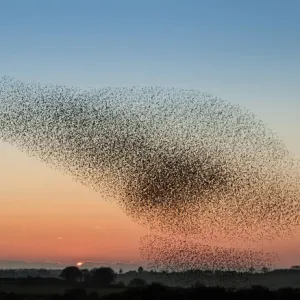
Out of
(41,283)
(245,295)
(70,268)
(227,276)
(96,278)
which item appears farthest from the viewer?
(70,268)

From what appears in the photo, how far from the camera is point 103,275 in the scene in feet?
602

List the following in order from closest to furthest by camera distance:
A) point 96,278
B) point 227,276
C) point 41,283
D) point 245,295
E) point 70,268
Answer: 1. point 245,295
2. point 227,276
3. point 41,283
4. point 96,278
5. point 70,268

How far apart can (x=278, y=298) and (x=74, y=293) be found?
2727cm

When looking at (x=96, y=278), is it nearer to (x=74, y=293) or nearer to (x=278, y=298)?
(x=74, y=293)

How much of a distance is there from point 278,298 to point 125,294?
18431 mm

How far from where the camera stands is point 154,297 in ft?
257

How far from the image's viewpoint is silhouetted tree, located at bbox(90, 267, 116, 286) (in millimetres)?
175962

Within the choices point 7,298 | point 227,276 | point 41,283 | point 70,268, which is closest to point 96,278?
point 70,268

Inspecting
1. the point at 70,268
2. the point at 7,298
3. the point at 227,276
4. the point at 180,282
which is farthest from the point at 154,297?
the point at 70,268

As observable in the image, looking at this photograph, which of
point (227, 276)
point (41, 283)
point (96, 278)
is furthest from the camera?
point (96, 278)

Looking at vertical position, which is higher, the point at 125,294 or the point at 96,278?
the point at 96,278

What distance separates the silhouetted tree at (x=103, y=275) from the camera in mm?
175962

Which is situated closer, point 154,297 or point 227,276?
point 154,297

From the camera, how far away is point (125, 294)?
269ft
